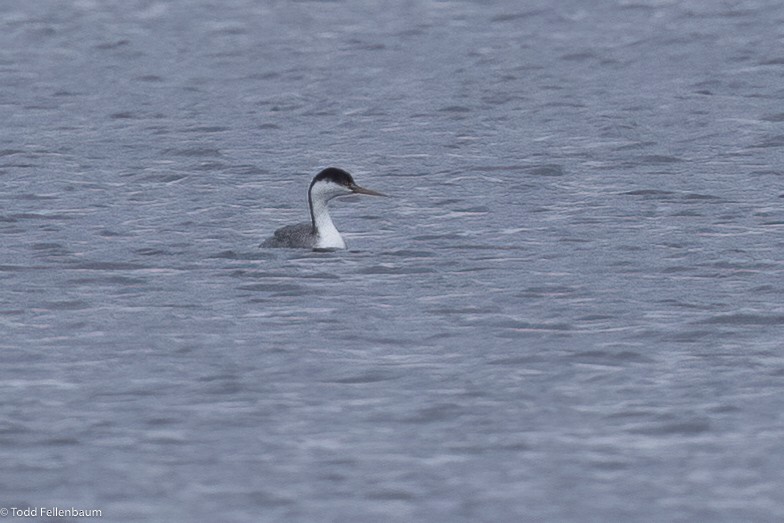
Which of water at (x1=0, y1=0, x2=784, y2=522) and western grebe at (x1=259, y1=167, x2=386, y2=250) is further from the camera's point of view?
western grebe at (x1=259, y1=167, x2=386, y2=250)

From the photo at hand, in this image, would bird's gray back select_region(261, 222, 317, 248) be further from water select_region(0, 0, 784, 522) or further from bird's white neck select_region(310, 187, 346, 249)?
water select_region(0, 0, 784, 522)

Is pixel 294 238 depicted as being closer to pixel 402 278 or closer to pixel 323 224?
pixel 323 224

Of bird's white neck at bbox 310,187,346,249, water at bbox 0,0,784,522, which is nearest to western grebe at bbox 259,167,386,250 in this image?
bird's white neck at bbox 310,187,346,249

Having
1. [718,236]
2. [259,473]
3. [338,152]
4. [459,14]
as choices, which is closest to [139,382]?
[259,473]

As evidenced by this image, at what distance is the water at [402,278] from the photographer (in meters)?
12.7

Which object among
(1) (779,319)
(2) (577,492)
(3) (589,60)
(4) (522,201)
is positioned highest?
(3) (589,60)

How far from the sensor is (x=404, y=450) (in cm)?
1316

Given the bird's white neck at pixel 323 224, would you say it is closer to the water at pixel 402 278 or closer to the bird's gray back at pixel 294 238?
the bird's gray back at pixel 294 238

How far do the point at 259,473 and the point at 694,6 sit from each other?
84.0ft

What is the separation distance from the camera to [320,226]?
1984 cm

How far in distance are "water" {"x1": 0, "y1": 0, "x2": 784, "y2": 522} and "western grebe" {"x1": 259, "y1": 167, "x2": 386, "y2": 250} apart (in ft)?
0.80

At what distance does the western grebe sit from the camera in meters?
19.8

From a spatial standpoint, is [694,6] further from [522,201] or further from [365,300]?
[365,300]

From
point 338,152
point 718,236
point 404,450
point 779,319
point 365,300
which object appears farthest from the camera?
point 338,152
